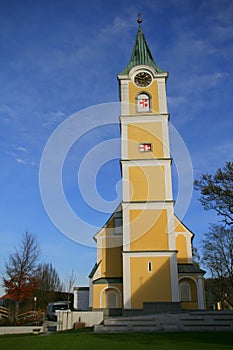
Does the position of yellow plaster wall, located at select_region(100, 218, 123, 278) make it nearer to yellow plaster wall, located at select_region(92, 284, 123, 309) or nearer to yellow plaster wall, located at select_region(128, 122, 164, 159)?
yellow plaster wall, located at select_region(92, 284, 123, 309)

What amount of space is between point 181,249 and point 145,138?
9916 mm

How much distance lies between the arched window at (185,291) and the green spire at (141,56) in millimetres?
18692

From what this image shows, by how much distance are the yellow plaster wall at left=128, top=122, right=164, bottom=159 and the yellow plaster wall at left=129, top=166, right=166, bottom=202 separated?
3.85 ft

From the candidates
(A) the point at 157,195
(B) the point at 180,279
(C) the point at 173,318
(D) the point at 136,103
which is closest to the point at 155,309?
(B) the point at 180,279

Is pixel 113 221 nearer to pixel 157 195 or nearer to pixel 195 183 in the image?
pixel 157 195

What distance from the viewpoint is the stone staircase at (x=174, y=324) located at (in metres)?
18.1

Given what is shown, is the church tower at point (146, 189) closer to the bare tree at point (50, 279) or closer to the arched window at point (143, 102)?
the arched window at point (143, 102)

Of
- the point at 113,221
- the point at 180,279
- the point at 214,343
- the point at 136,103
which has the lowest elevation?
the point at 214,343

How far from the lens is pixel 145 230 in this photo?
27562 mm

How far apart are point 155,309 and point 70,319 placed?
593cm

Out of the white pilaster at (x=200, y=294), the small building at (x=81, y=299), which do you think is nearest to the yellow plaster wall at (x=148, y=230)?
the white pilaster at (x=200, y=294)

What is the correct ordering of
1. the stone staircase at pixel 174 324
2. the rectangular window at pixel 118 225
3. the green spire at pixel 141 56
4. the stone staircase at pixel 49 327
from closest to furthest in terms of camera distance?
the stone staircase at pixel 174 324 < the stone staircase at pixel 49 327 < the rectangular window at pixel 118 225 < the green spire at pixel 141 56

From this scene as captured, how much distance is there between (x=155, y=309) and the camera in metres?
25.5

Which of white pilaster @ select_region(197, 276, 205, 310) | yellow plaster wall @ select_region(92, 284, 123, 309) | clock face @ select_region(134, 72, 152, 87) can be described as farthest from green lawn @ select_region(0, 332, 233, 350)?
clock face @ select_region(134, 72, 152, 87)
